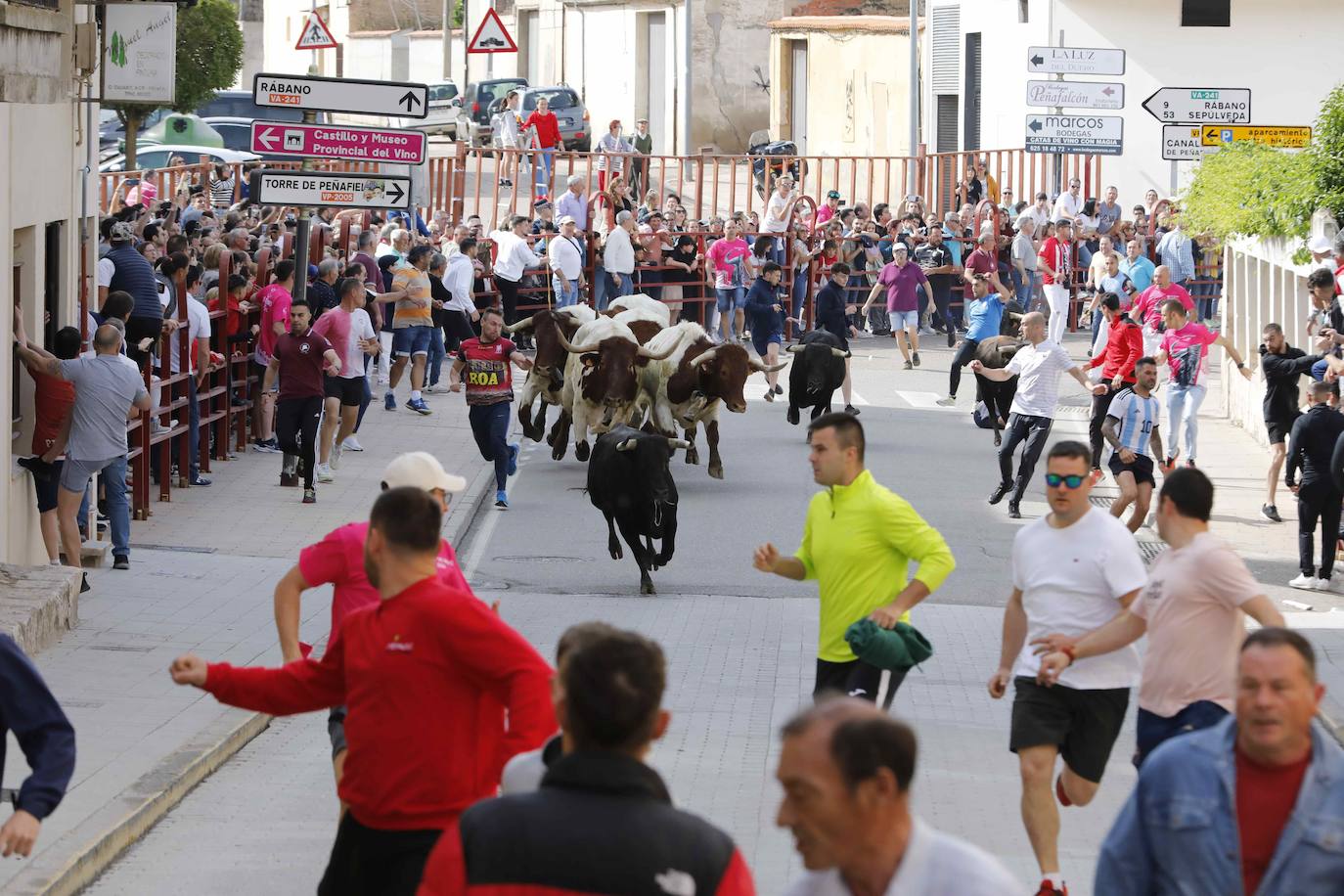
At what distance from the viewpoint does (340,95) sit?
1658cm

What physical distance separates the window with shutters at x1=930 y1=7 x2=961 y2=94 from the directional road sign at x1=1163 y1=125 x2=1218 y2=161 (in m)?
21.0

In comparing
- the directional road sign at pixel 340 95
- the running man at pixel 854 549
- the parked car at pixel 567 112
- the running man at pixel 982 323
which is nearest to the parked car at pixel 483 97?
the parked car at pixel 567 112

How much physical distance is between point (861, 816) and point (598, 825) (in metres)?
0.56

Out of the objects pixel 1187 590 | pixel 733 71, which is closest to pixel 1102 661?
pixel 1187 590

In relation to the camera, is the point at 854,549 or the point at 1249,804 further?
the point at 854,549

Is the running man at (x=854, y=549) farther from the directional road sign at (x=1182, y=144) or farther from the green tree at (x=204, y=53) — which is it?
the green tree at (x=204, y=53)

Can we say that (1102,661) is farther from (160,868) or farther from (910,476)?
(910,476)

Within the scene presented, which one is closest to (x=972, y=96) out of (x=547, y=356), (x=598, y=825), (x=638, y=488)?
(x=547, y=356)

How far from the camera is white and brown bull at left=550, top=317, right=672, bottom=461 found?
776 inches

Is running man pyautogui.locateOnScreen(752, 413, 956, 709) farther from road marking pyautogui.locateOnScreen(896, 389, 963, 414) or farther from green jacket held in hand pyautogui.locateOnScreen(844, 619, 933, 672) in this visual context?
road marking pyautogui.locateOnScreen(896, 389, 963, 414)

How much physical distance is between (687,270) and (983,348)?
1116 cm

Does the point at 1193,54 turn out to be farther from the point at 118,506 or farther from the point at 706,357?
the point at 118,506

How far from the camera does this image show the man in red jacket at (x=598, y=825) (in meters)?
4.05

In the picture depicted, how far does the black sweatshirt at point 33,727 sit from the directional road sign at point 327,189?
10.4 meters
